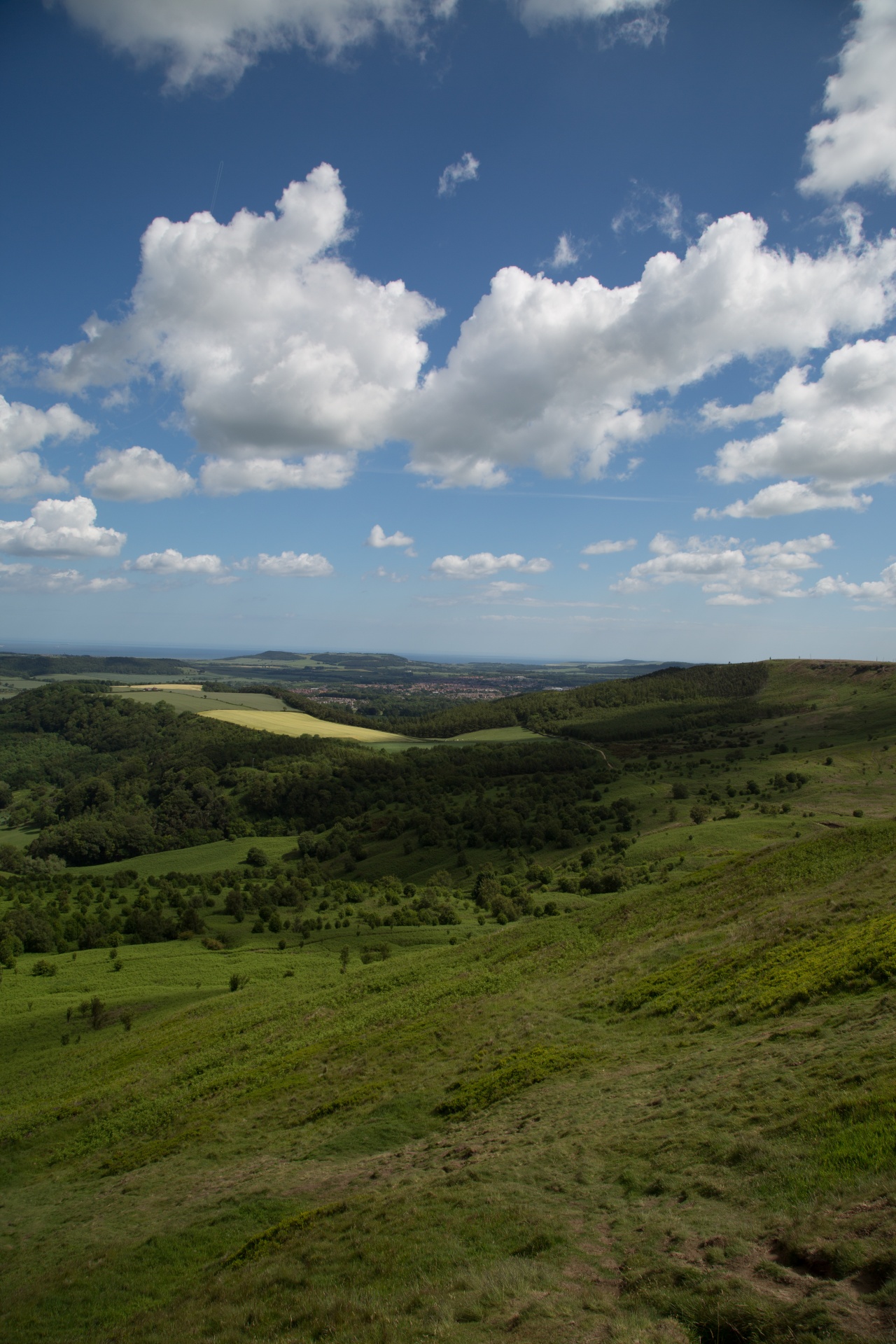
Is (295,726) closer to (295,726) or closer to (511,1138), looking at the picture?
(295,726)

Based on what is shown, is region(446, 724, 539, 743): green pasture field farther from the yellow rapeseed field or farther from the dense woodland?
the yellow rapeseed field

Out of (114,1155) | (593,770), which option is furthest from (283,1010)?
(593,770)

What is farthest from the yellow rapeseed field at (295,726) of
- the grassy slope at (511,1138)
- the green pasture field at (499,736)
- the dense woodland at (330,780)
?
the grassy slope at (511,1138)

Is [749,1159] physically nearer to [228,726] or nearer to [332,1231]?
[332,1231]

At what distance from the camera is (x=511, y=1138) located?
53.9ft

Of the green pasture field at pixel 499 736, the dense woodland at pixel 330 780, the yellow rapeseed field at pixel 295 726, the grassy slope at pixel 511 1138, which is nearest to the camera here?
the grassy slope at pixel 511 1138

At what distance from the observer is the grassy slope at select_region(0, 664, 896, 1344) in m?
9.57

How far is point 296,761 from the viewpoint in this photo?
14338 cm

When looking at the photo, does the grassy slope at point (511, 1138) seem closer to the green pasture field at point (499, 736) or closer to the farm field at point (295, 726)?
the green pasture field at point (499, 736)

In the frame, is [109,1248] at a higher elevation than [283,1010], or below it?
higher

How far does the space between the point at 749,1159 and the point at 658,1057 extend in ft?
27.4

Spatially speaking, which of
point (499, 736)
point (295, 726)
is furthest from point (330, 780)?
point (499, 736)

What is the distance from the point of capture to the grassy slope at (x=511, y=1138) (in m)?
9.57

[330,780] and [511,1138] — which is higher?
[511,1138]
